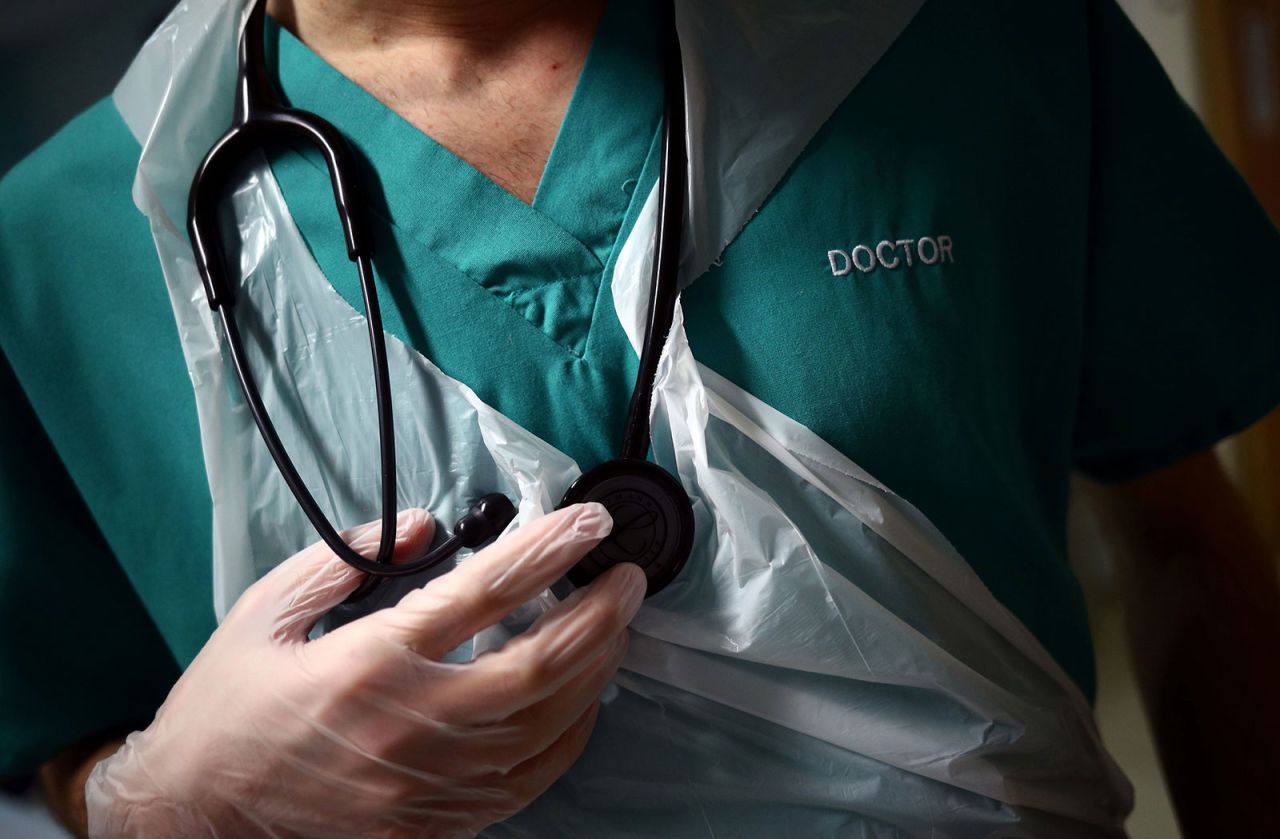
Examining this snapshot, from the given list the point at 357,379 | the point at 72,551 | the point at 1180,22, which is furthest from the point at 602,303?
the point at 1180,22

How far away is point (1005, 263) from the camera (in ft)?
1.99

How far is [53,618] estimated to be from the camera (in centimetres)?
64

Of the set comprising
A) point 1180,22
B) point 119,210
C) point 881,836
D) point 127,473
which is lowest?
point 881,836

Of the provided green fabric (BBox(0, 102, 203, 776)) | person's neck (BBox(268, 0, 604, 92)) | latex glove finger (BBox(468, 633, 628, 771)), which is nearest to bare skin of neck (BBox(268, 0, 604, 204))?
person's neck (BBox(268, 0, 604, 92))

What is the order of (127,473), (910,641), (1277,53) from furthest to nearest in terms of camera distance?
(1277,53) → (127,473) → (910,641)

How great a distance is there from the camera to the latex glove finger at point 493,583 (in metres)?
0.49

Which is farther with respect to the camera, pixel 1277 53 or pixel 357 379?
pixel 1277 53

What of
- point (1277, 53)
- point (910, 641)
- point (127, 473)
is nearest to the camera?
point (910, 641)

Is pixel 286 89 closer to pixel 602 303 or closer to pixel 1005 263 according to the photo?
pixel 602 303

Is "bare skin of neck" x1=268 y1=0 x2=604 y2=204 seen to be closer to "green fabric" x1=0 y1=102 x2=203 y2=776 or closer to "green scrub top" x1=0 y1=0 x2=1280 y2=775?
"green scrub top" x1=0 y1=0 x2=1280 y2=775

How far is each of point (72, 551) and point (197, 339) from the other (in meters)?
0.20

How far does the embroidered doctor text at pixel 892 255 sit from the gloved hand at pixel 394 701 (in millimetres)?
192

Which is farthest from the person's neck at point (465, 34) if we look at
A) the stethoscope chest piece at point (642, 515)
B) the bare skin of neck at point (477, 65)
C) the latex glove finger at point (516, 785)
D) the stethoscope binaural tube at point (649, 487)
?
the latex glove finger at point (516, 785)

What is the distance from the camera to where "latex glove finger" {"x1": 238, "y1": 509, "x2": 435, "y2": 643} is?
53 cm
